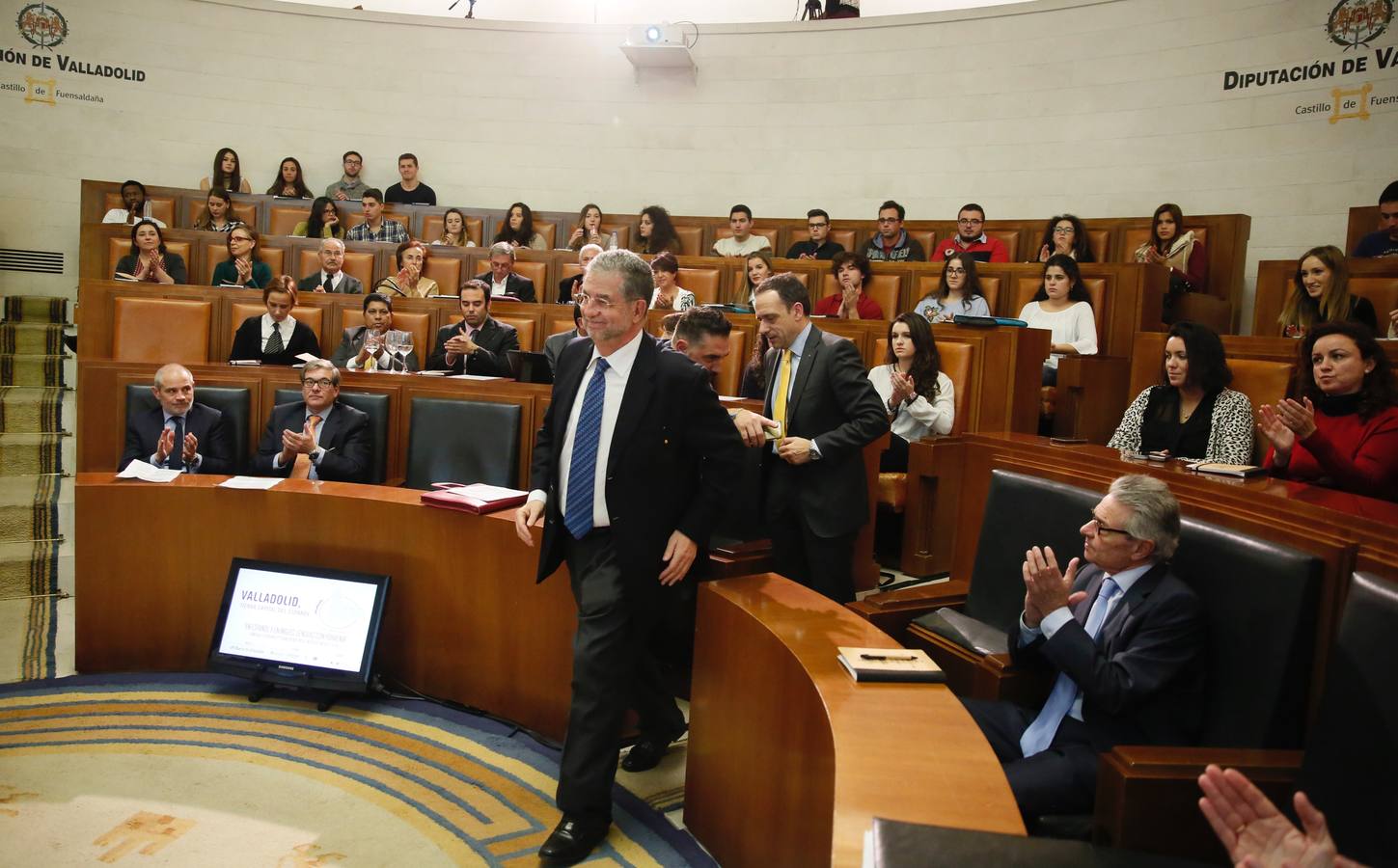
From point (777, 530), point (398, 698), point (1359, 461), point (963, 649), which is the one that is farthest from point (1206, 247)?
point (398, 698)

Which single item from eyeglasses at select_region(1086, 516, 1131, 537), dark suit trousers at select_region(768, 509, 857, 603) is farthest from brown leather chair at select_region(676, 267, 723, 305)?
eyeglasses at select_region(1086, 516, 1131, 537)

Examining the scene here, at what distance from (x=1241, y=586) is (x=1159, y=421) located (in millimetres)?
1360

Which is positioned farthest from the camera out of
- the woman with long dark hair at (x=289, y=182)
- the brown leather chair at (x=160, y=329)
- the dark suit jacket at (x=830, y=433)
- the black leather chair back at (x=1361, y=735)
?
the woman with long dark hair at (x=289, y=182)

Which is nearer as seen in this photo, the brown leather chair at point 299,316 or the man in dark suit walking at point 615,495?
the man in dark suit walking at point 615,495

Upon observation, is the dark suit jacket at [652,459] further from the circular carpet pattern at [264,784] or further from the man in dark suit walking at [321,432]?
the man in dark suit walking at [321,432]

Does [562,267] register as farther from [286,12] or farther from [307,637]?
[286,12]

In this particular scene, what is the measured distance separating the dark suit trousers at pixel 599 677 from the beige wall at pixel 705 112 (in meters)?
5.39

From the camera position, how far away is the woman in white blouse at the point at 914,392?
3742 millimetres

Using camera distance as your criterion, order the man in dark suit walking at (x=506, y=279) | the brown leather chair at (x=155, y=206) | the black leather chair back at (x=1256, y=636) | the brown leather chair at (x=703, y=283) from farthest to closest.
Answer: the brown leather chair at (x=155, y=206) → the brown leather chair at (x=703, y=283) → the man in dark suit walking at (x=506, y=279) → the black leather chair back at (x=1256, y=636)

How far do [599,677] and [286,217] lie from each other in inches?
238

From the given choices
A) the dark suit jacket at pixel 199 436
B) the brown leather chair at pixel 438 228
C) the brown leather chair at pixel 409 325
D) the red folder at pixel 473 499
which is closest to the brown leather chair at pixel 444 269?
the brown leather chair at pixel 438 228

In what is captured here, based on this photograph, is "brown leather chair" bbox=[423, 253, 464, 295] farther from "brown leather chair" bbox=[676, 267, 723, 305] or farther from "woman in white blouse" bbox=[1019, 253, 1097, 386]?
"woman in white blouse" bbox=[1019, 253, 1097, 386]

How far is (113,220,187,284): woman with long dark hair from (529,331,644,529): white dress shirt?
3.85m

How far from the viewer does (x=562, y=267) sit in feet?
19.4
